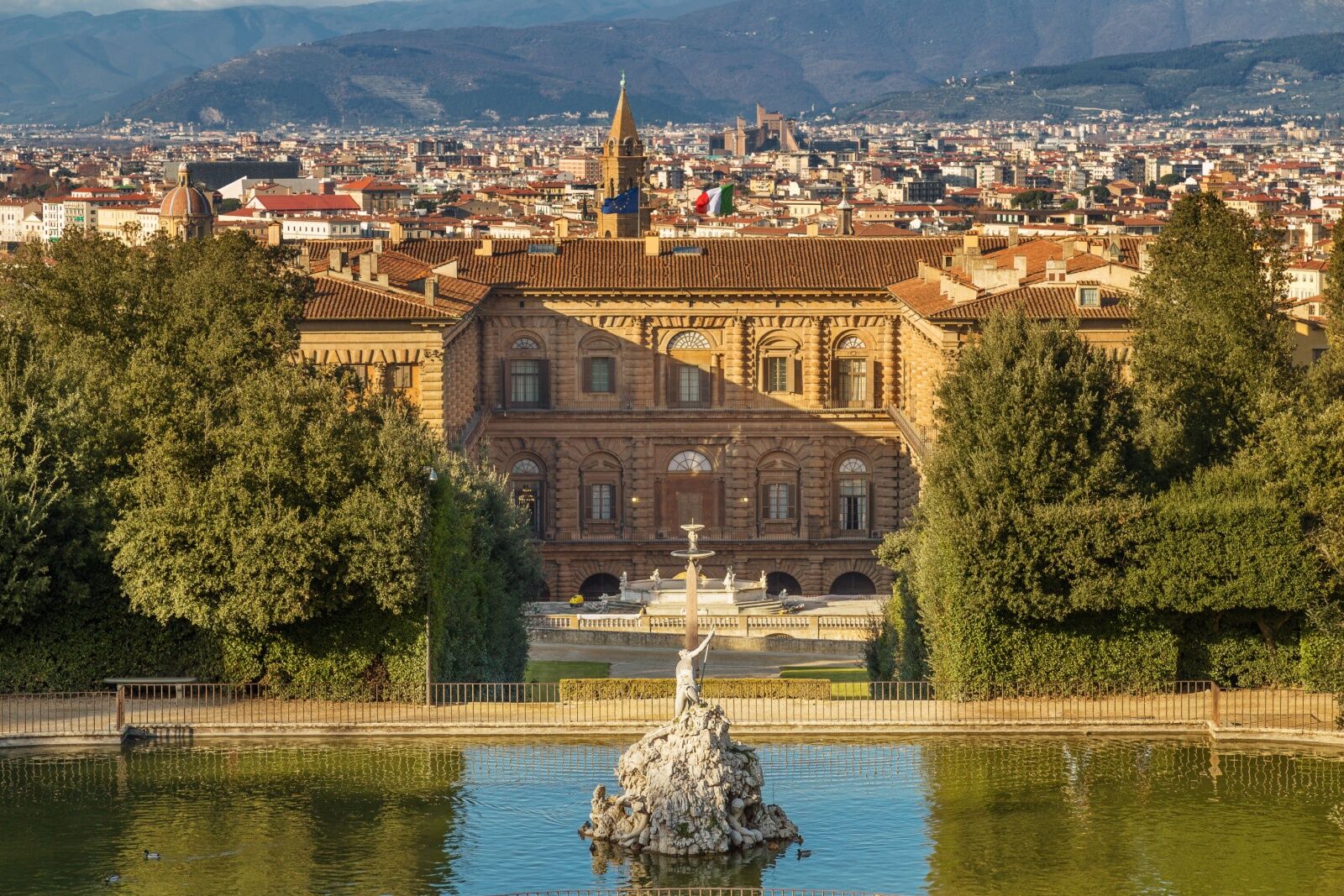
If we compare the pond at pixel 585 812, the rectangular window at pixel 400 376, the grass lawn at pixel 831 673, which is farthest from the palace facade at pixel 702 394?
the pond at pixel 585 812

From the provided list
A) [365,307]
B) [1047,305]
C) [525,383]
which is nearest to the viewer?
[1047,305]

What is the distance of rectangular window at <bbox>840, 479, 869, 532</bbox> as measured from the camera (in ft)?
290

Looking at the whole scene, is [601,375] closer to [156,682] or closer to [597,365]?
[597,365]

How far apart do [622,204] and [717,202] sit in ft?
115

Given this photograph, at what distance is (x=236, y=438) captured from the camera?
48812mm

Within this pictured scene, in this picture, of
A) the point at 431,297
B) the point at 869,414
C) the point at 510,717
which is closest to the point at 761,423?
the point at 869,414

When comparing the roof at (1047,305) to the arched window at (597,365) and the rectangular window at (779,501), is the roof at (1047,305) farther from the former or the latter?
the arched window at (597,365)

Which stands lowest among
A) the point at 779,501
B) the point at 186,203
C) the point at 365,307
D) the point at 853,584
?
the point at 853,584

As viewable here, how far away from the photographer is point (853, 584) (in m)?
88.6

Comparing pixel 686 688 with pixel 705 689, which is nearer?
pixel 686 688

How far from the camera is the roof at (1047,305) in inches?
2943

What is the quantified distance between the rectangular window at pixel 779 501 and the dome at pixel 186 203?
32075 millimetres

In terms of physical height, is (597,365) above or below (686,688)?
above

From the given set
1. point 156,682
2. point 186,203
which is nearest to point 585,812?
point 156,682
